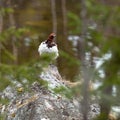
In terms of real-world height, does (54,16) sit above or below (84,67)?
above

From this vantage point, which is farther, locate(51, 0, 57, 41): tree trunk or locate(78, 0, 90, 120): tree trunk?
locate(51, 0, 57, 41): tree trunk

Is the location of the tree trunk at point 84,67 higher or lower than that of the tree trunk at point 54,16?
lower

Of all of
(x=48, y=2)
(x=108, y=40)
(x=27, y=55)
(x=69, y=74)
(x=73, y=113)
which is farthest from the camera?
(x=48, y=2)

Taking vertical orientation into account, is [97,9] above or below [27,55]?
below

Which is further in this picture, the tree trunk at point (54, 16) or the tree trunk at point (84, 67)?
the tree trunk at point (54, 16)

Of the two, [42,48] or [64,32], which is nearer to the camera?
[42,48]

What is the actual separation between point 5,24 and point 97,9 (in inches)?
759

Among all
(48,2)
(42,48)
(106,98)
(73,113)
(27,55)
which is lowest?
(106,98)

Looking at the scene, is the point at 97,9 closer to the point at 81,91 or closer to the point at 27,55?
the point at 81,91

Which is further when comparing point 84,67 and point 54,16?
point 54,16

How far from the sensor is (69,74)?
16.0 metres

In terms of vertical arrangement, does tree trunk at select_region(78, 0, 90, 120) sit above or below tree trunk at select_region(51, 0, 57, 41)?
below

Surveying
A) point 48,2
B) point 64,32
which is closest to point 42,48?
point 64,32

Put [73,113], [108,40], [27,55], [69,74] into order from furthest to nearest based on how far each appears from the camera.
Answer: [27,55] → [69,74] → [73,113] → [108,40]
